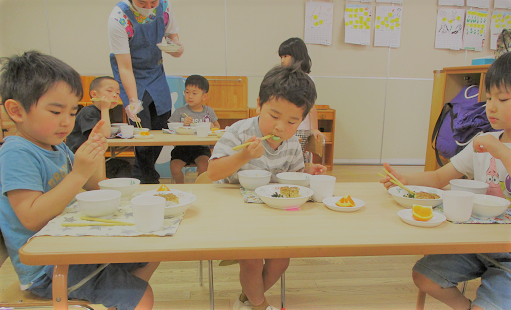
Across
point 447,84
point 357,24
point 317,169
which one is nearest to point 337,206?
point 317,169

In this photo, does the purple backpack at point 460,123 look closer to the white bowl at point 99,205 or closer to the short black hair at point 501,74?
the short black hair at point 501,74

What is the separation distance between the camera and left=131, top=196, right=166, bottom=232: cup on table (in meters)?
0.66

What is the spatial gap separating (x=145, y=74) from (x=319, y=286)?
186cm

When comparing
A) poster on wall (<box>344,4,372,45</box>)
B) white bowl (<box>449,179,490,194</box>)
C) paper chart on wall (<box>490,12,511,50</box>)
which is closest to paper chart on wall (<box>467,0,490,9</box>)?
paper chart on wall (<box>490,12,511,50</box>)

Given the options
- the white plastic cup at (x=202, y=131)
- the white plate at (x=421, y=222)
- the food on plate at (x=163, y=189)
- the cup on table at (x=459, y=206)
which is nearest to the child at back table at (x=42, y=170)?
the food on plate at (x=163, y=189)

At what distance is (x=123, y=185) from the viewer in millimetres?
942

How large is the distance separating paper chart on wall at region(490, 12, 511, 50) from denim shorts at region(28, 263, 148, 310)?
2.40 meters

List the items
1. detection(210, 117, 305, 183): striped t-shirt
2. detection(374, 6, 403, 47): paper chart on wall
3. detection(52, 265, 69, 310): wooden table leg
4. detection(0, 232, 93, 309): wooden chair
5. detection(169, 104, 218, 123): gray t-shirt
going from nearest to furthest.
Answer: detection(52, 265, 69, 310): wooden table leg → detection(0, 232, 93, 309): wooden chair → detection(210, 117, 305, 183): striped t-shirt → detection(374, 6, 403, 47): paper chart on wall → detection(169, 104, 218, 123): gray t-shirt

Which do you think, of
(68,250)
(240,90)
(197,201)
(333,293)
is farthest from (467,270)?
(240,90)

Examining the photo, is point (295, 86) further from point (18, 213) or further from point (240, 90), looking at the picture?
point (240, 90)

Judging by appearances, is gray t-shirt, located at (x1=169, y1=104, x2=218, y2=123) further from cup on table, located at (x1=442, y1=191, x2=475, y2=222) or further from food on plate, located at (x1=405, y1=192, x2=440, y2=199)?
cup on table, located at (x1=442, y1=191, x2=475, y2=222)

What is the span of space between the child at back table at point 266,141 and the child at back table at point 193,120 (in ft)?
4.81

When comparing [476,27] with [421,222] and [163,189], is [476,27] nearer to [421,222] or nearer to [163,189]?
[421,222]

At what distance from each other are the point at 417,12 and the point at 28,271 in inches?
86.9
